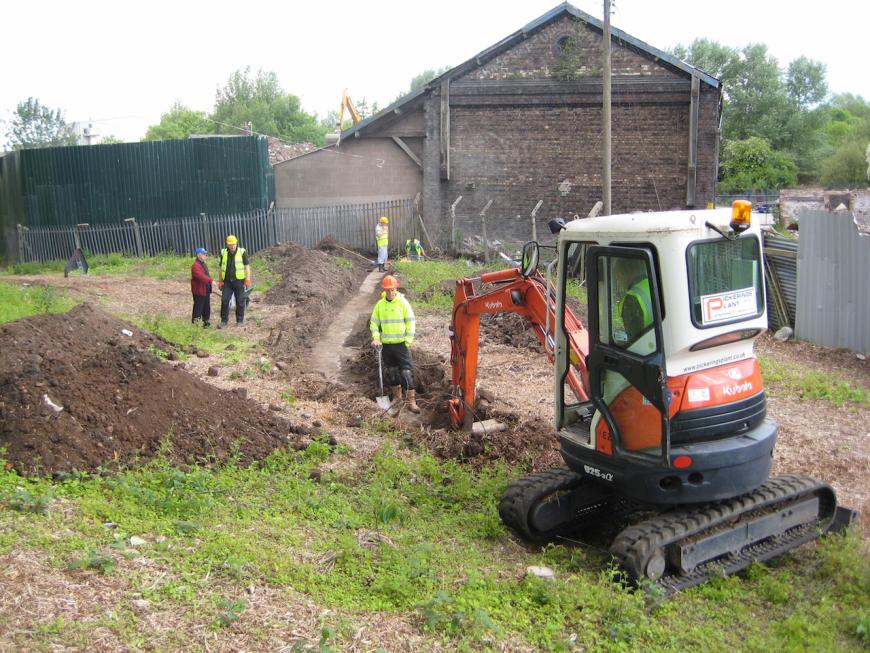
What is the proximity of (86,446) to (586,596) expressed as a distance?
462 cm

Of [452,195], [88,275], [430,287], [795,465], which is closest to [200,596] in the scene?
[795,465]

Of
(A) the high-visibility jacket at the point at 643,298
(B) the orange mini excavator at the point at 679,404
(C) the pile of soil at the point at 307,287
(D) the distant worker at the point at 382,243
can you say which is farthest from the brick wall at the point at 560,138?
(A) the high-visibility jacket at the point at 643,298

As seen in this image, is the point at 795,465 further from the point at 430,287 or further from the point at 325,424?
the point at 430,287

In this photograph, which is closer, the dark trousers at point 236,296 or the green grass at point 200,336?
the green grass at point 200,336

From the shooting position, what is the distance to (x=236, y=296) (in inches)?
603

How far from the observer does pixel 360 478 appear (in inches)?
314

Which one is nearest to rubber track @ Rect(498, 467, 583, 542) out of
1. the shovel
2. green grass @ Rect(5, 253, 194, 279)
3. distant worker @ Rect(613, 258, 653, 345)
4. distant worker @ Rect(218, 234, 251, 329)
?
distant worker @ Rect(613, 258, 653, 345)

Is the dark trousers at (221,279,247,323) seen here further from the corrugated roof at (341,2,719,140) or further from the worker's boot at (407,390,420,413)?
the corrugated roof at (341,2,719,140)

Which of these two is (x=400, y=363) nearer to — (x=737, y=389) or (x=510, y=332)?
(x=510, y=332)

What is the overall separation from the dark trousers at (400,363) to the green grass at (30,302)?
588cm

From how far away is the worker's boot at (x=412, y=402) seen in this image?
10500 millimetres

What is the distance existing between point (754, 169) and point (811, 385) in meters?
43.3

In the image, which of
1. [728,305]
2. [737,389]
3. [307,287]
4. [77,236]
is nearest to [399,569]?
[737,389]

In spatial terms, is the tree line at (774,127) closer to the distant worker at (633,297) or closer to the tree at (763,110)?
the tree at (763,110)
